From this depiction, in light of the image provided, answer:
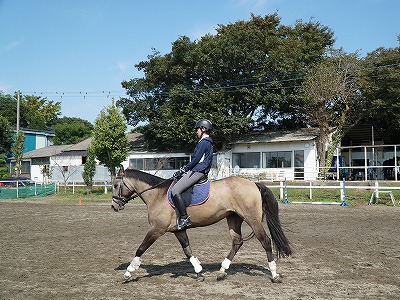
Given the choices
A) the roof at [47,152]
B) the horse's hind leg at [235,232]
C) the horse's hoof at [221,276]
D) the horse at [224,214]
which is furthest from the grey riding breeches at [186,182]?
the roof at [47,152]

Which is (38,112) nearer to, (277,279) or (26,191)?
(26,191)

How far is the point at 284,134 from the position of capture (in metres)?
38.7

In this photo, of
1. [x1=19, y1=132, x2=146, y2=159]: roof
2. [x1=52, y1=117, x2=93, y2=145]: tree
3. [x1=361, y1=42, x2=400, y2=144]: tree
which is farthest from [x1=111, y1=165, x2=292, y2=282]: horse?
[x1=52, y1=117, x2=93, y2=145]: tree

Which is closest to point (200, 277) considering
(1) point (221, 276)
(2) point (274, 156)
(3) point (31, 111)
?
(1) point (221, 276)

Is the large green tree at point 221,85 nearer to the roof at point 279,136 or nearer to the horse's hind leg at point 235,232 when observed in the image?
the roof at point 279,136

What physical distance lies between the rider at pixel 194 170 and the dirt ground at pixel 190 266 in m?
1.15

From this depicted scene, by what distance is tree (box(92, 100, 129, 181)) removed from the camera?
3353 cm

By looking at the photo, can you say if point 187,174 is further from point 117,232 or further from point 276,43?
point 276,43

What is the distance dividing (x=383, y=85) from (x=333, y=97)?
14.0 feet

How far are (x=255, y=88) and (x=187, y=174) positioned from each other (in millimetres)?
30916

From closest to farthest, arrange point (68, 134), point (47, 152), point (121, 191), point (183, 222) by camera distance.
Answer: point (183, 222) < point (121, 191) < point (47, 152) < point (68, 134)

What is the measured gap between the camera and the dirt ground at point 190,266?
6230mm

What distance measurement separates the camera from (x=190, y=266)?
8172 mm

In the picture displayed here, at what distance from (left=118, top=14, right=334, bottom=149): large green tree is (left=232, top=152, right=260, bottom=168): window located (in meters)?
2.11
